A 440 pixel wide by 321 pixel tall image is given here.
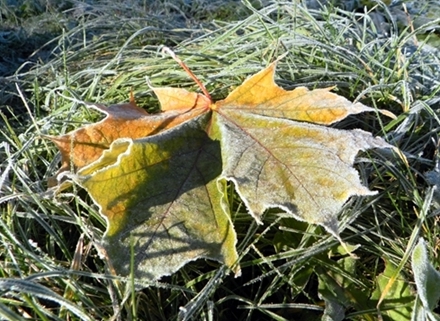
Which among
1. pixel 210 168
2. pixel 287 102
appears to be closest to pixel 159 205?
pixel 210 168

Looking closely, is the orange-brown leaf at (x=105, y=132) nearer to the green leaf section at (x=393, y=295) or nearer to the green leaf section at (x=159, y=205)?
the green leaf section at (x=159, y=205)

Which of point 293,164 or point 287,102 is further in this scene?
point 287,102

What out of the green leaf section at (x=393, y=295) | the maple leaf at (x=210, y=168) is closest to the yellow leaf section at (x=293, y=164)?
the maple leaf at (x=210, y=168)

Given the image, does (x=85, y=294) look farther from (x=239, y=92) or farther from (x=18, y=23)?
(x=18, y=23)

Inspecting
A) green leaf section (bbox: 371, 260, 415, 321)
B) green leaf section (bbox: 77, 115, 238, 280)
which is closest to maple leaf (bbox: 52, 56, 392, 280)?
green leaf section (bbox: 77, 115, 238, 280)

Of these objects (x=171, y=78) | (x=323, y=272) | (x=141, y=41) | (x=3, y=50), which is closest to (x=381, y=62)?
(x=171, y=78)

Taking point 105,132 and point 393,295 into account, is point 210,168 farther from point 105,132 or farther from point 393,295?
point 393,295

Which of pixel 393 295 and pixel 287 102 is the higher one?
pixel 287 102
